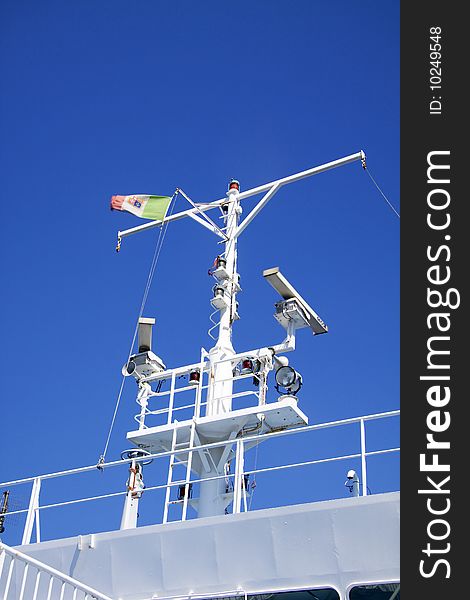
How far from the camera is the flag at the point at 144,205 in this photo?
1823 centimetres

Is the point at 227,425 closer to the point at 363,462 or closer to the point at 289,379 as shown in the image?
the point at 289,379

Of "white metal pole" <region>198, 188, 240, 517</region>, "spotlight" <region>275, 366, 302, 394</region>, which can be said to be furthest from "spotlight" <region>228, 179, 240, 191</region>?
"spotlight" <region>275, 366, 302, 394</region>

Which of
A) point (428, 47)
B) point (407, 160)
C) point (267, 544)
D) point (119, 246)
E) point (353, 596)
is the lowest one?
point (353, 596)

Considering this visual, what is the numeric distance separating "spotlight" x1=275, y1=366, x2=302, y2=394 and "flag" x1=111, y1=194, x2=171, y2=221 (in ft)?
20.0

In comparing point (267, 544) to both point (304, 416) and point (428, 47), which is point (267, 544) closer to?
point (304, 416)

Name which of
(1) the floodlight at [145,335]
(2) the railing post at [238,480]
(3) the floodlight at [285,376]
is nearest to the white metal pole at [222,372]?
(3) the floodlight at [285,376]

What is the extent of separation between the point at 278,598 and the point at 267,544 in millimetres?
692

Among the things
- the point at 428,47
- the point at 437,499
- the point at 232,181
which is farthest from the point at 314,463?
the point at 232,181

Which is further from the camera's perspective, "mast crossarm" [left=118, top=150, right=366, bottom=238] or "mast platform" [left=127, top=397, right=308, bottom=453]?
"mast crossarm" [left=118, top=150, right=366, bottom=238]

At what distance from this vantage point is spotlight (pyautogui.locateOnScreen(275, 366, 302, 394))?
1344 cm

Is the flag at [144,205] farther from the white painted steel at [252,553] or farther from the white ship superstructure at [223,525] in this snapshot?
the white painted steel at [252,553]

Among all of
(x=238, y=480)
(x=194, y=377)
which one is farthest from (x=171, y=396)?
(x=238, y=480)

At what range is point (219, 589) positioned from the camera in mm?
10484

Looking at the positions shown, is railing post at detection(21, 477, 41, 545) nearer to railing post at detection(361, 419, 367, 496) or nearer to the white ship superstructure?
the white ship superstructure
